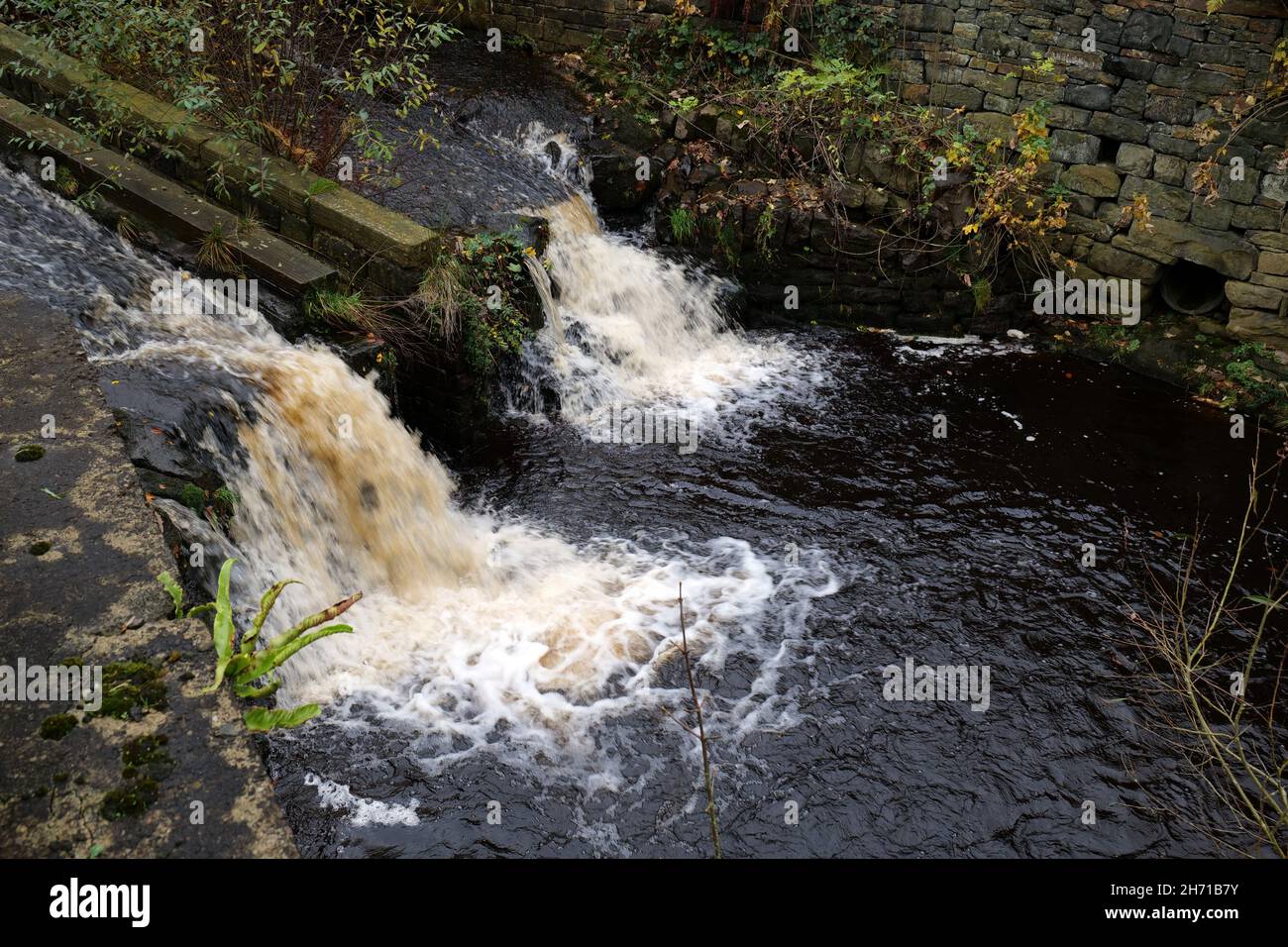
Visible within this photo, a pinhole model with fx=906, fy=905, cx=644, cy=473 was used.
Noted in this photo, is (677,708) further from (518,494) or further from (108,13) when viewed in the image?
(108,13)

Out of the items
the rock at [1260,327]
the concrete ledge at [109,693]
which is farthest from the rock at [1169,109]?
the concrete ledge at [109,693]

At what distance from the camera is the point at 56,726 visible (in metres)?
2.57

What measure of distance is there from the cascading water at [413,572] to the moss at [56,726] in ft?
6.45

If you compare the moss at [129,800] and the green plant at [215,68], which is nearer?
the moss at [129,800]

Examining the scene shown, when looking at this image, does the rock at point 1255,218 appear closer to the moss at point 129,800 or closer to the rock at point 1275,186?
the rock at point 1275,186

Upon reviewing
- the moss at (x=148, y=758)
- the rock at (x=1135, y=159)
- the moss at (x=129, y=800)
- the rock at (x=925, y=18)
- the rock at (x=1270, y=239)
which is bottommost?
the moss at (x=129, y=800)

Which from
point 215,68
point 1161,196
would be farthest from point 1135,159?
point 215,68

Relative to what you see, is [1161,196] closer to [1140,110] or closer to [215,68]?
[1140,110]

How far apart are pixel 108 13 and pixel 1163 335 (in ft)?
30.6

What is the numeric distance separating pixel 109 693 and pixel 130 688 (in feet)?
0.18

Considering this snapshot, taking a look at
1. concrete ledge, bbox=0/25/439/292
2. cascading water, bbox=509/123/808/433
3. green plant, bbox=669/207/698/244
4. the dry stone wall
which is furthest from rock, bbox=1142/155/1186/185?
concrete ledge, bbox=0/25/439/292

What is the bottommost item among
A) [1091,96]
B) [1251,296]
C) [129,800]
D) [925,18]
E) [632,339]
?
[129,800]

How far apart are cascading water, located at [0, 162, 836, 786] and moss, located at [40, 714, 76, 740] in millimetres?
1965

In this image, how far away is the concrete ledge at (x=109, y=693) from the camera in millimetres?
2342
